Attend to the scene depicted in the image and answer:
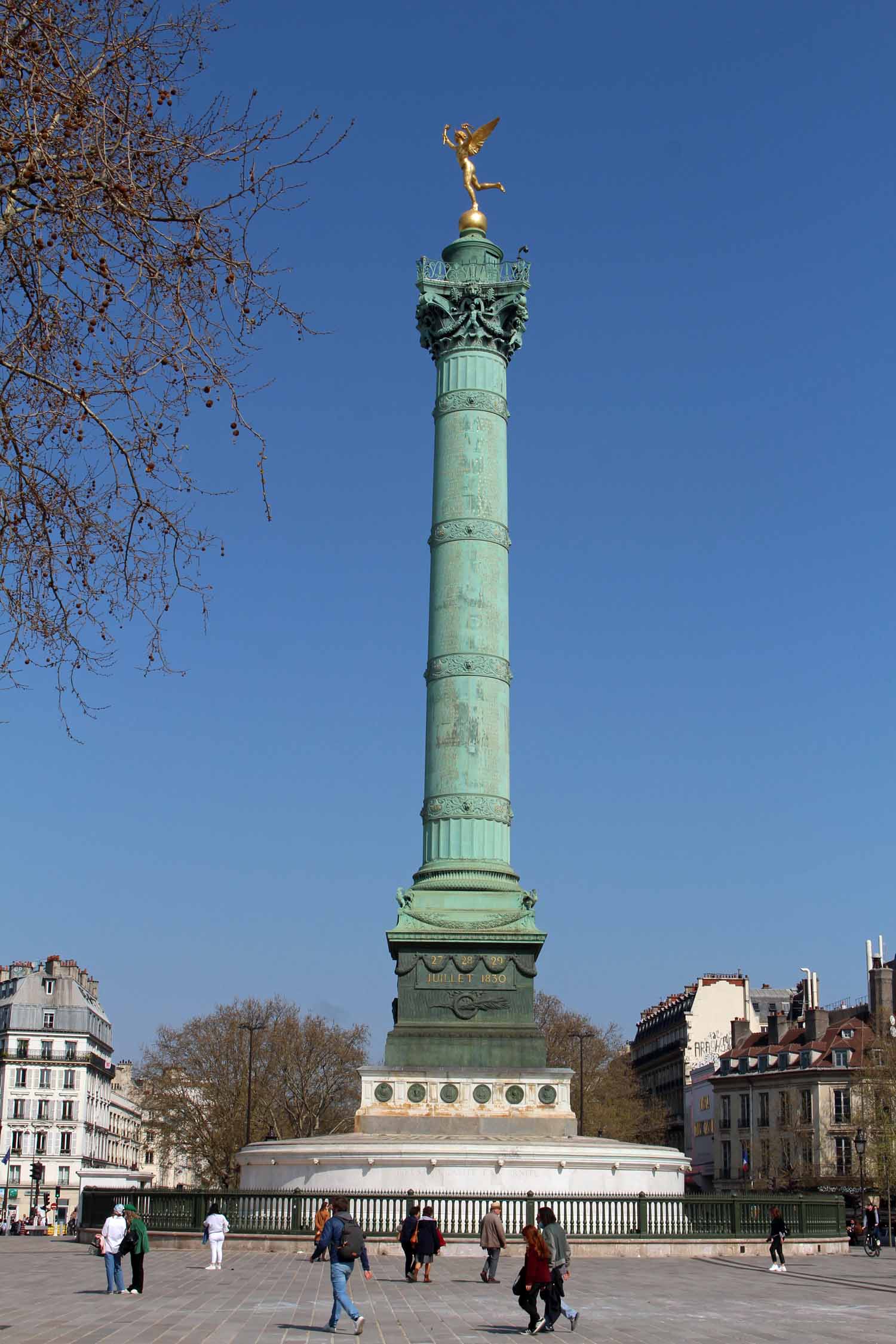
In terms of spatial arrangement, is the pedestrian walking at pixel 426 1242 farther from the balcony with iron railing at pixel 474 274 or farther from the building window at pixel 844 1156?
the building window at pixel 844 1156

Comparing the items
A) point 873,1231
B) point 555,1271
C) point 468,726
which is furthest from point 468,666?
point 555,1271

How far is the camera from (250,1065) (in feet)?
191

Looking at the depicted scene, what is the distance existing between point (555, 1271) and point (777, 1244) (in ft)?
32.5

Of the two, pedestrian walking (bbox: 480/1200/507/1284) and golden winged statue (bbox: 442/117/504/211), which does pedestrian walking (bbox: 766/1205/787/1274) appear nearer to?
pedestrian walking (bbox: 480/1200/507/1284)

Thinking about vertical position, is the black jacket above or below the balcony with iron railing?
below

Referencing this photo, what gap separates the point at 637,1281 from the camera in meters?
A: 22.3

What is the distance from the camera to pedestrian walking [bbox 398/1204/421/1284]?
22.2 meters

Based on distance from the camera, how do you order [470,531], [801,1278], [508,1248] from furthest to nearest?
[470,531]
[508,1248]
[801,1278]

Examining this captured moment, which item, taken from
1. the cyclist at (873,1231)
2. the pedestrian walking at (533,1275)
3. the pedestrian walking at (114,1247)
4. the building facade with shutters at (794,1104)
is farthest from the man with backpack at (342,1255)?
the building facade with shutters at (794,1104)

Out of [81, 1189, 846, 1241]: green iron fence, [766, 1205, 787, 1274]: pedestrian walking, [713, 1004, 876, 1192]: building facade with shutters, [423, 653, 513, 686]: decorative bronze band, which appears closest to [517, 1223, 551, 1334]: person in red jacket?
[81, 1189, 846, 1241]: green iron fence

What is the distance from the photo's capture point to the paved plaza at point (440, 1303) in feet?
52.0

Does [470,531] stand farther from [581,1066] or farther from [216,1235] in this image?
[581,1066]

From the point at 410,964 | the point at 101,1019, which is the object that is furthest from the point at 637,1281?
the point at 101,1019

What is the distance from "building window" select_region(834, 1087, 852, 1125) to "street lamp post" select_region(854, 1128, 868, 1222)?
4541mm
